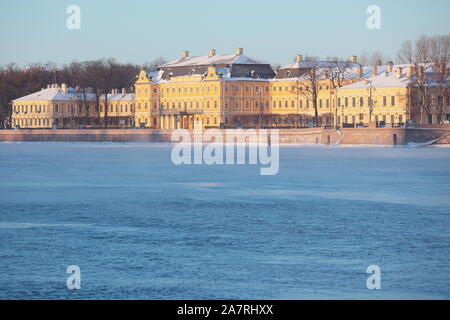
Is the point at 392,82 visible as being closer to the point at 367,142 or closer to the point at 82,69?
the point at 367,142

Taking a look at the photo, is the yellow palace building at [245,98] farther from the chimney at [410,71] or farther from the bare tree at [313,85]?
the chimney at [410,71]

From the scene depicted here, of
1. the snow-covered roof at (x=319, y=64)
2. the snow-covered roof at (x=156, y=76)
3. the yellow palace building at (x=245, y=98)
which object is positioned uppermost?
the snow-covered roof at (x=319, y=64)

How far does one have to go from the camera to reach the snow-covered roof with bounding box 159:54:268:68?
100 meters

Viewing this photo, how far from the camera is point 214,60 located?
102125 millimetres

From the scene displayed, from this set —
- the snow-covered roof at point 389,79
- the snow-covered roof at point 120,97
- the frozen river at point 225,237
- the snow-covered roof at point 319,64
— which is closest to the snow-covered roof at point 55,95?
the snow-covered roof at point 120,97

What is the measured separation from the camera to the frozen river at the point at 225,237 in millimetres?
15406

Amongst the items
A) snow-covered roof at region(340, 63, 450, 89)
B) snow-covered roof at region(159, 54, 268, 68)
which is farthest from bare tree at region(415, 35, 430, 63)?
snow-covered roof at region(159, 54, 268, 68)

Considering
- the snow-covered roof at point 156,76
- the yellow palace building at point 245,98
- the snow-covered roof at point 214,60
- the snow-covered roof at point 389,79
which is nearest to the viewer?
the snow-covered roof at point 389,79

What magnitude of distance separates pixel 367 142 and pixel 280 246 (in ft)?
168

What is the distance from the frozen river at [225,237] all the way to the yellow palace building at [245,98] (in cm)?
4676

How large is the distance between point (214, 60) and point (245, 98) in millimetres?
4781

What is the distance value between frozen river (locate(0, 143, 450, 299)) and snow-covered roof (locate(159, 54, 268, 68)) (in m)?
65.3

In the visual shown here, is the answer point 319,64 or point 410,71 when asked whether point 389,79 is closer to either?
point 410,71
